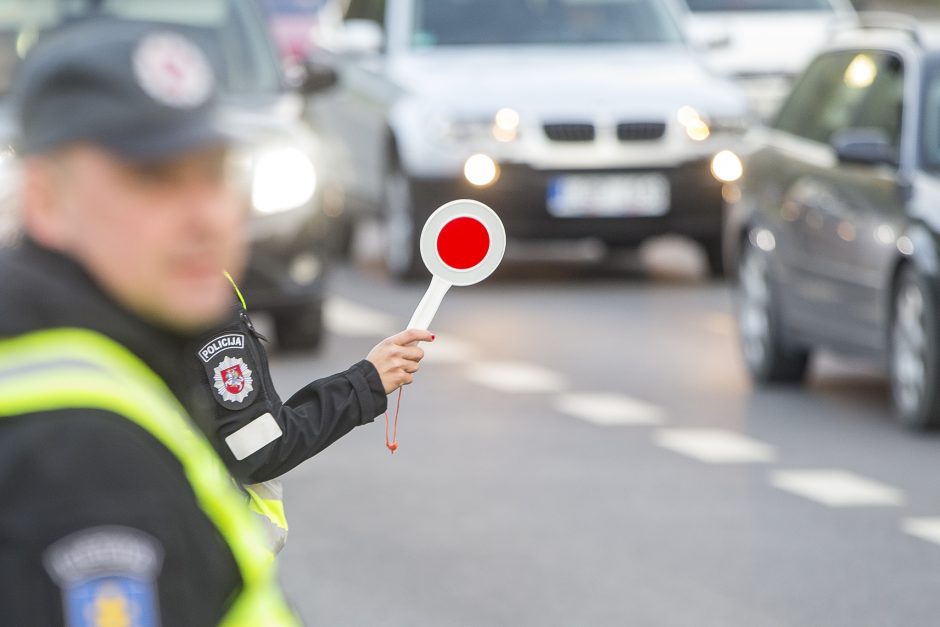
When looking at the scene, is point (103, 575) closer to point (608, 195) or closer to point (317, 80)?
A: point (317, 80)

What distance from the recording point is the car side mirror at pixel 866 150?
9852 mm

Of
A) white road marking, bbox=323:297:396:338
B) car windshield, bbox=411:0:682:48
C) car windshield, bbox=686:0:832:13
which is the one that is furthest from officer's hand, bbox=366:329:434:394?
car windshield, bbox=686:0:832:13

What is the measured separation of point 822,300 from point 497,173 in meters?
4.82

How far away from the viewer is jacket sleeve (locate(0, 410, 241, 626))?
5.56 ft

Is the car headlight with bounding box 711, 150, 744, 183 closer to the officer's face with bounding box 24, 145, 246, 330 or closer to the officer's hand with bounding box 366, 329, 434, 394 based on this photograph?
the officer's hand with bounding box 366, 329, 434, 394

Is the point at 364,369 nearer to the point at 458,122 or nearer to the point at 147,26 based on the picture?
the point at 147,26

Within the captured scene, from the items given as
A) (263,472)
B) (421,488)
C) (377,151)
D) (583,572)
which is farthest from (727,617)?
(377,151)

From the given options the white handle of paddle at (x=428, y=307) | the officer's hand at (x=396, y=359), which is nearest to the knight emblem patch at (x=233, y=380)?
the officer's hand at (x=396, y=359)

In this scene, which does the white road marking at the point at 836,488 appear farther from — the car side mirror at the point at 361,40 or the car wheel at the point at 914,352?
the car side mirror at the point at 361,40

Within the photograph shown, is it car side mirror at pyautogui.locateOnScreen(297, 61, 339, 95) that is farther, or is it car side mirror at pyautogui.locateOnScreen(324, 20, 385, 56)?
car side mirror at pyautogui.locateOnScreen(324, 20, 385, 56)

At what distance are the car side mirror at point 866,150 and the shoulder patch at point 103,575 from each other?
27.5 ft

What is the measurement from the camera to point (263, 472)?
11.8ft

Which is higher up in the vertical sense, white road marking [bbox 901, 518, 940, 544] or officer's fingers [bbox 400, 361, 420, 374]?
officer's fingers [bbox 400, 361, 420, 374]

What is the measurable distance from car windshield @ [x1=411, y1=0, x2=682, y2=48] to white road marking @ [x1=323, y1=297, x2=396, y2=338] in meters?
2.41
